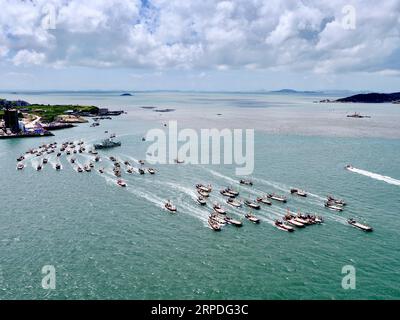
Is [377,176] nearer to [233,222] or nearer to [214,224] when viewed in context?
[233,222]

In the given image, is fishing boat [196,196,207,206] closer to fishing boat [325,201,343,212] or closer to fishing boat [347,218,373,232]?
fishing boat [325,201,343,212]

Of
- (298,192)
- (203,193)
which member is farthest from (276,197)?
(203,193)

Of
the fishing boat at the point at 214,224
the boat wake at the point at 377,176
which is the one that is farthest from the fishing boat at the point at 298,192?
the boat wake at the point at 377,176

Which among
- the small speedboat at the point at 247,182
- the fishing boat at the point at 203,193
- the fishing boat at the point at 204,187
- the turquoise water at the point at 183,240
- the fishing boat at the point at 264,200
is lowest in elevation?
the turquoise water at the point at 183,240

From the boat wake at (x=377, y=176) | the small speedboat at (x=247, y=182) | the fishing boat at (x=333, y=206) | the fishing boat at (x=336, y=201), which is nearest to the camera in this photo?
the fishing boat at (x=333, y=206)

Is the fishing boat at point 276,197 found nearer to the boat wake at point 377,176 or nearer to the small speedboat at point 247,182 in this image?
the small speedboat at point 247,182

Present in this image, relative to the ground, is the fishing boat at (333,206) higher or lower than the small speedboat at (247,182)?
lower

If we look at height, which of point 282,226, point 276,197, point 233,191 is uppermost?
point 233,191

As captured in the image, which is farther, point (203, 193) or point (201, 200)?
point (203, 193)
